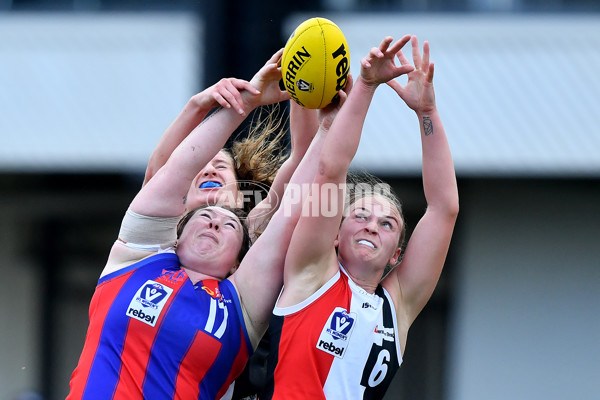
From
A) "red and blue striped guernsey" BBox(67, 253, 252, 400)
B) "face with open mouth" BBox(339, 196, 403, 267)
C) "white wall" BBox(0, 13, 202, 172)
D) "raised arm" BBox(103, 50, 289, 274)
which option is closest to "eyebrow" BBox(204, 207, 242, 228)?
"raised arm" BBox(103, 50, 289, 274)

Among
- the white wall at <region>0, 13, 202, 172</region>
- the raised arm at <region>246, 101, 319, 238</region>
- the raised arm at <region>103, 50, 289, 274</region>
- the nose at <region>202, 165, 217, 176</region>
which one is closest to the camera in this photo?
the raised arm at <region>103, 50, 289, 274</region>

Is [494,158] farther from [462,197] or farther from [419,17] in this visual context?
[419,17]

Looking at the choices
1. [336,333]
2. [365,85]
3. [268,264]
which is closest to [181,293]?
[268,264]

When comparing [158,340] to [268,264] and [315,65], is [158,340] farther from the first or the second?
[315,65]

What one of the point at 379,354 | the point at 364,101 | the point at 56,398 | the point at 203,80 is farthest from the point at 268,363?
the point at 56,398

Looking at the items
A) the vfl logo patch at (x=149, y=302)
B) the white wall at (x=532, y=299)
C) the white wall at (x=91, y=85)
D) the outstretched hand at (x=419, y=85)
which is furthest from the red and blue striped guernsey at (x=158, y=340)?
the white wall at (x=532, y=299)

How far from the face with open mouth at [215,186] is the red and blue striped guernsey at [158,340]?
659mm

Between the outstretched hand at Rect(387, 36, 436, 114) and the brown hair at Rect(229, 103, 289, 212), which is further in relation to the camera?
the brown hair at Rect(229, 103, 289, 212)

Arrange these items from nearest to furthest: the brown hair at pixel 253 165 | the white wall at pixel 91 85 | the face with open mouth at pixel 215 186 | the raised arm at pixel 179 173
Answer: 1. the raised arm at pixel 179 173
2. the face with open mouth at pixel 215 186
3. the brown hair at pixel 253 165
4. the white wall at pixel 91 85

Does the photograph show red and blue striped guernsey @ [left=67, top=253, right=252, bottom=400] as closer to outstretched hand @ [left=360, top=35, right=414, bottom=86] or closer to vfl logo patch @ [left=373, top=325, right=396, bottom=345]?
vfl logo patch @ [left=373, top=325, right=396, bottom=345]

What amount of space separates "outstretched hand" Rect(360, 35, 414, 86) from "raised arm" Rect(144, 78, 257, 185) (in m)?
0.52

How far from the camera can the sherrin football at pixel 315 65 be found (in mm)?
3174

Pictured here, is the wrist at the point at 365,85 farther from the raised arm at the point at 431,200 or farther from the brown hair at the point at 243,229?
the brown hair at the point at 243,229

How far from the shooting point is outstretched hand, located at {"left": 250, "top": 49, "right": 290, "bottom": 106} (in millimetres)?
3393
